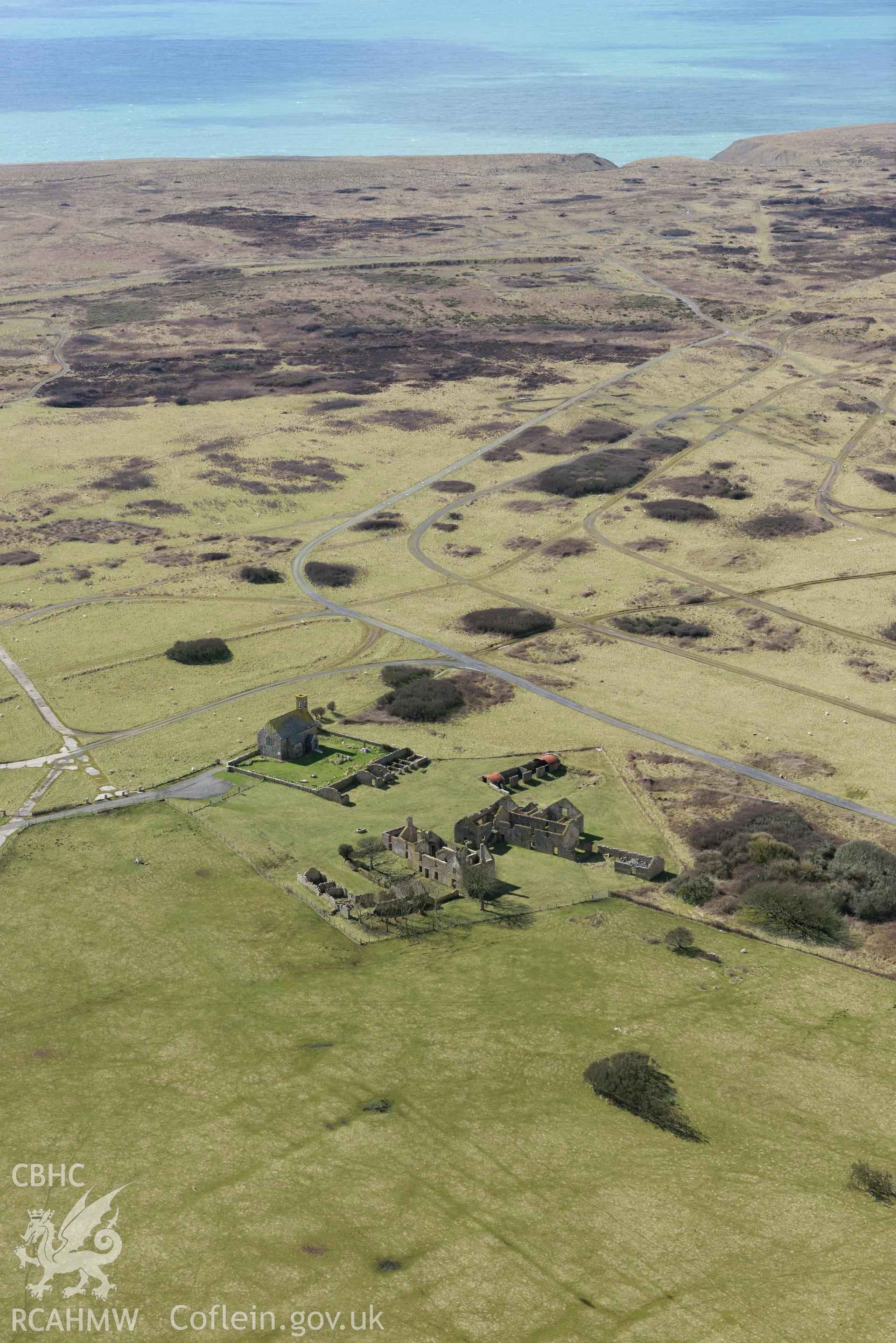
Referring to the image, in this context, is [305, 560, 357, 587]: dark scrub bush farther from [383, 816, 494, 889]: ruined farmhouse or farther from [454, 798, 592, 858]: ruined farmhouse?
[383, 816, 494, 889]: ruined farmhouse

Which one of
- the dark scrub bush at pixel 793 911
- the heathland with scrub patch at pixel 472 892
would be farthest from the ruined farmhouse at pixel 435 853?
the dark scrub bush at pixel 793 911

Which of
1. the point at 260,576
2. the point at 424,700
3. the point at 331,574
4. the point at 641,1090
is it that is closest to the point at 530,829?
the point at 424,700

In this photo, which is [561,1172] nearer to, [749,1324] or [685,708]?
[749,1324]

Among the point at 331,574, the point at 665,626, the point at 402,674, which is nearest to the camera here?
the point at 402,674

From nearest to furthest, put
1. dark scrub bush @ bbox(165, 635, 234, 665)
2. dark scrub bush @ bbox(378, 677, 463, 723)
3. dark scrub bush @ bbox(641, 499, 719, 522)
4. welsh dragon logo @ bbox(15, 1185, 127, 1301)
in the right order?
welsh dragon logo @ bbox(15, 1185, 127, 1301) < dark scrub bush @ bbox(378, 677, 463, 723) < dark scrub bush @ bbox(165, 635, 234, 665) < dark scrub bush @ bbox(641, 499, 719, 522)

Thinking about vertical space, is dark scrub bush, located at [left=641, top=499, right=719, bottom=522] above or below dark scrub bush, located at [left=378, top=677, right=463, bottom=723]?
above

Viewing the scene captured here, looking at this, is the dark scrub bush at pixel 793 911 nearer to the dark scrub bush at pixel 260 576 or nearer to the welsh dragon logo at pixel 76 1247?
the welsh dragon logo at pixel 76 1247
